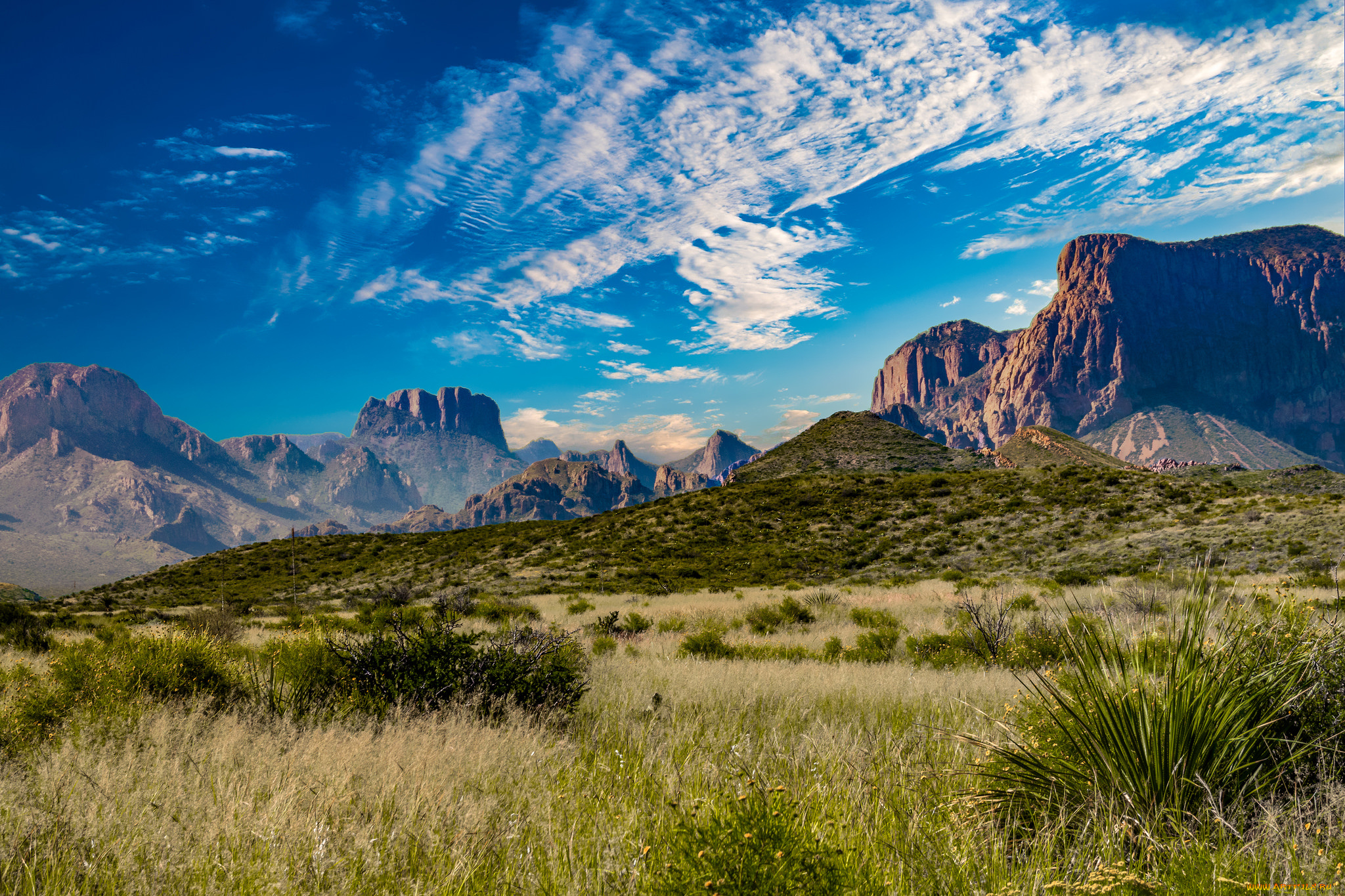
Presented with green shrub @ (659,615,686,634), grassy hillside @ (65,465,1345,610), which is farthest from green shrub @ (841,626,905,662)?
grassy hillside @ (65,465,1345,610)

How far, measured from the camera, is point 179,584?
44.7 meters

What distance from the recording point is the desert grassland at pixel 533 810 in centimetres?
288

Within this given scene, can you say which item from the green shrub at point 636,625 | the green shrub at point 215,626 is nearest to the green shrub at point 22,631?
the green shrub at point 215,626

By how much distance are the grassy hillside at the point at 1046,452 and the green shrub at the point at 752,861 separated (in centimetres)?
8201

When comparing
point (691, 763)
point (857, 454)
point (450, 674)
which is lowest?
point (691, 763)

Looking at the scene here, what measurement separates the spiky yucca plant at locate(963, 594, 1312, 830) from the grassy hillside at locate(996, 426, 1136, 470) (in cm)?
7975

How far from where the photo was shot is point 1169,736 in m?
3.27

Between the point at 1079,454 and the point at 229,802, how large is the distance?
328 feet

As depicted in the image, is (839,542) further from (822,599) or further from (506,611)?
(506,611)

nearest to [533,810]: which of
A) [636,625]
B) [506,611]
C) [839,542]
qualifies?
[636,625]

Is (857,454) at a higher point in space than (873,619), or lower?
higher

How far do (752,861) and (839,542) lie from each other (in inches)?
1704

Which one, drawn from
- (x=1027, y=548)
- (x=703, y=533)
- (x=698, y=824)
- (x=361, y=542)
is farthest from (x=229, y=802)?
(x=361, y=542)

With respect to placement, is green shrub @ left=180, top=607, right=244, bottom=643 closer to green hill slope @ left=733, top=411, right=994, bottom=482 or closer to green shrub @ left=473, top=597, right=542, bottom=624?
green shrub @ left=473, top=597, right=542, bottom=624
